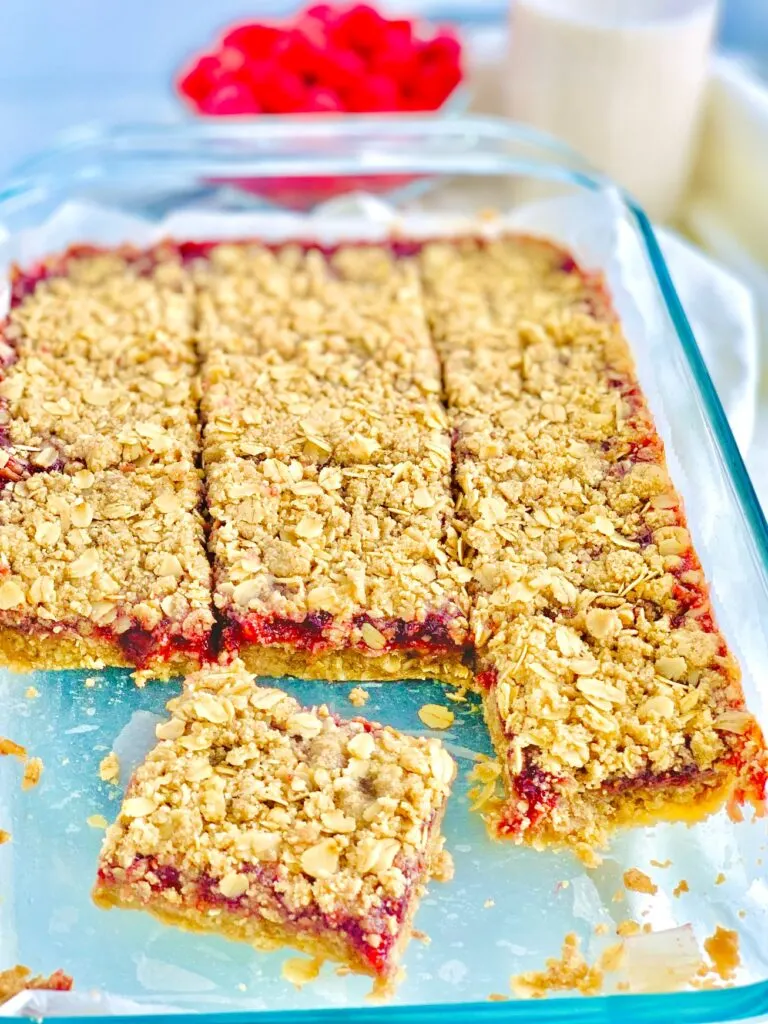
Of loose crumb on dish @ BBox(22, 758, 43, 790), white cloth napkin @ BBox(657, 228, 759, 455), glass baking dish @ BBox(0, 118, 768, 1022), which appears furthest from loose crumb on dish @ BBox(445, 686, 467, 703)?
white cloth napkin @ BBox(657, 228, 759, 455)

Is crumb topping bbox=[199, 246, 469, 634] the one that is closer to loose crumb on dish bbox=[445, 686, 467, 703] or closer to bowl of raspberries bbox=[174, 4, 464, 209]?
loose crumb on dish bbox=[445, 686, 467, 703]

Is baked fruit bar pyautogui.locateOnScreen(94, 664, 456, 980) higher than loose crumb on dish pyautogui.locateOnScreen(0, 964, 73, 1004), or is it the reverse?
baked fruit bar pyautogui.locateOnScreen(94, 664, 456, 980)

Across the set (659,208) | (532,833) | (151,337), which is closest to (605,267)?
(659,208)

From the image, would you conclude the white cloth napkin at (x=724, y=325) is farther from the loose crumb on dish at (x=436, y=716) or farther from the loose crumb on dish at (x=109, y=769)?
the loose crumb on dish at (x=109, y=769)

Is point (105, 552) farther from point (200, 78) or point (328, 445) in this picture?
point (200, 78)

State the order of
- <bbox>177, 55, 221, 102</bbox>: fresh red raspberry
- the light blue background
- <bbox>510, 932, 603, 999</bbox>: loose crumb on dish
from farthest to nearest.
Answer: the light blue background
<bbox>177, 55, 221, 102</bbox>: fresh red raspberry
<bbox>510, 932, 603, 999</bbox>: loose crumb on dish

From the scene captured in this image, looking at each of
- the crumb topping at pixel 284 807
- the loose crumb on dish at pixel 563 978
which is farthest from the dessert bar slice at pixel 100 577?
the loose crumb on dish at pixel 563 978
